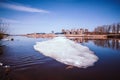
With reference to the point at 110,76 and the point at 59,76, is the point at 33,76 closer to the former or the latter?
the point at 59,76

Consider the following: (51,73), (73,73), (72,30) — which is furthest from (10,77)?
(72,30)

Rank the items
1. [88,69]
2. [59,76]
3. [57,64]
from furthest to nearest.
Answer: [57,64] → [88,69] → [59,76]

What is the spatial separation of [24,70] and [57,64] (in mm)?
1167

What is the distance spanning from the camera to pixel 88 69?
418 centimetres

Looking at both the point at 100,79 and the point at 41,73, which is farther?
the point at 41,73

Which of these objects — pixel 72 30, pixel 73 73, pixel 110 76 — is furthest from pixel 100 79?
pixel 72 30

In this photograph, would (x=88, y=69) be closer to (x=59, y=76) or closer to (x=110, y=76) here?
(x=110, y=76)

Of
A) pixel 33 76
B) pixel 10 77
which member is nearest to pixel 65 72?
pixel 33 76

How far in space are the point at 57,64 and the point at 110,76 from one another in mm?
1718

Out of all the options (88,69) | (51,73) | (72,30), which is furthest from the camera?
(72,30)

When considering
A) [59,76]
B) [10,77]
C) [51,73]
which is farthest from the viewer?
[51,73]

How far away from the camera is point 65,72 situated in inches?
154

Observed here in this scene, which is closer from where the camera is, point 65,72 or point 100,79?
point 100,79

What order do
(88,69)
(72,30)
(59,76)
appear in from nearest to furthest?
(59,76), (88,69), (72,30)
